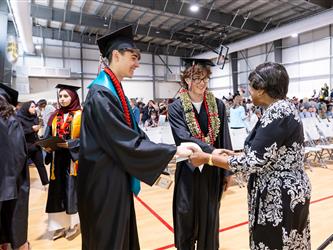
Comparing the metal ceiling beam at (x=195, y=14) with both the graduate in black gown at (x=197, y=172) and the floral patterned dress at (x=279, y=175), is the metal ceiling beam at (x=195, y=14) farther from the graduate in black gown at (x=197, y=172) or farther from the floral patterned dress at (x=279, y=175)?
the floral patterned dress at (x=279, y=175)

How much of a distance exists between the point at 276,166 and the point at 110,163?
0.82 meters

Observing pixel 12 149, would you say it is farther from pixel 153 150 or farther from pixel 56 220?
pixel 153 150

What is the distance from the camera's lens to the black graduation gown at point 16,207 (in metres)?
2.16

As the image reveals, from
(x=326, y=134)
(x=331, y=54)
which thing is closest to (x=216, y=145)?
(x=326, y=134)

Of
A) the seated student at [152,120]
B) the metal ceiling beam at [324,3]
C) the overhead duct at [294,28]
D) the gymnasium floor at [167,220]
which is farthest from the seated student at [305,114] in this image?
the seated student at [152,120]

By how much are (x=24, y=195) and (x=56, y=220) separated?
731mm

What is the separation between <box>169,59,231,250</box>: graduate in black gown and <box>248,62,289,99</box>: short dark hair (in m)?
0.62

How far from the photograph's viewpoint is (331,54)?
1311cm

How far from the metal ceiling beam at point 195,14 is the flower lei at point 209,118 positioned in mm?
8618

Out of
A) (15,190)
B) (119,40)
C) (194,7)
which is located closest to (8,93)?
(15,190)

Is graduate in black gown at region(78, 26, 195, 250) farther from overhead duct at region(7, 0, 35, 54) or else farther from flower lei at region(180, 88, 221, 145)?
overhead duct at region(7, 0, 35, 54)

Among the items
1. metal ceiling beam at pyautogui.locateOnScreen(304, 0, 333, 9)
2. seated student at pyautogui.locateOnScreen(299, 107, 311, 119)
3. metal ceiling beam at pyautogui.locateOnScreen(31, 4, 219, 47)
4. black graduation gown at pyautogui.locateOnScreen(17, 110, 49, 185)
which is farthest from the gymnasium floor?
metal ceiling beam at pyautogui.locateOnScreen(31, 4, 219, 47)

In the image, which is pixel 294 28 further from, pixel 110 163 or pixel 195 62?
pixel 110 163

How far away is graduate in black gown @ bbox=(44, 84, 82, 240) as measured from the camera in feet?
9.08
